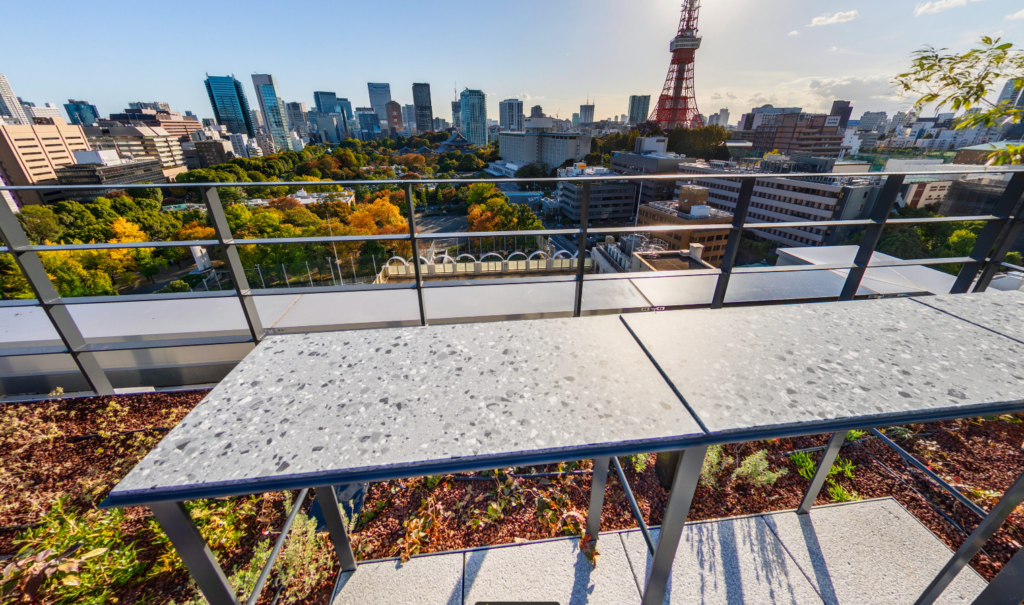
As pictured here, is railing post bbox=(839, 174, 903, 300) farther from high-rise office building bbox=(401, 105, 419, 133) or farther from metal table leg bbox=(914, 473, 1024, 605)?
high-rise office building bbox=(401, 105, 419, 133)

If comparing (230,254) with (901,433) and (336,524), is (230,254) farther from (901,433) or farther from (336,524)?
(901,433)

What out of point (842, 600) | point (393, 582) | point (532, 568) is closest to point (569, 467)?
point (532, 568)

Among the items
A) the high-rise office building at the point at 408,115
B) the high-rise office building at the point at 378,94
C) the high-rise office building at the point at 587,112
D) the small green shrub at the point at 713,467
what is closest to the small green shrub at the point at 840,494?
the small green shrub at the point at 713,467

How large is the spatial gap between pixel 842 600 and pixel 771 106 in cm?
10686

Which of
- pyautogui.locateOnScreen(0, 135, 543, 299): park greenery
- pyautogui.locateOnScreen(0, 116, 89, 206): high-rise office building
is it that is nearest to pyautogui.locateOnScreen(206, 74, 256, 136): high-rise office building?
pyautogui.locateOnScreen(0, 116, 89, 206): high-rise office building

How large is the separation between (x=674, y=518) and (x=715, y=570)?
1.16 m

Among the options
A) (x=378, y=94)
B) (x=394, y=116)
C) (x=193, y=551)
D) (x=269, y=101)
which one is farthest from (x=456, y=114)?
(x=193, y=551)

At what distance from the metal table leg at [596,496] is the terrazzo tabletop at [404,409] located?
2.21 feet

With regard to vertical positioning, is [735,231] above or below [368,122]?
below

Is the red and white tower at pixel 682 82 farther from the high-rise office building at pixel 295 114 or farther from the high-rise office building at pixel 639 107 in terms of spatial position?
the high-rise office building at pixel 295 114

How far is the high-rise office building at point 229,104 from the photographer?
10275 cm

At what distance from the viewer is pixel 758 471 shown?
199 centimetres

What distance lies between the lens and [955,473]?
203cm

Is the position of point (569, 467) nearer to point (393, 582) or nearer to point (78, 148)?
point (393, 582)
